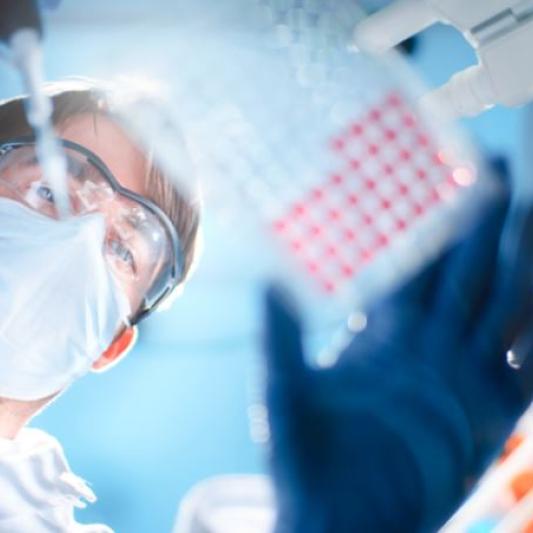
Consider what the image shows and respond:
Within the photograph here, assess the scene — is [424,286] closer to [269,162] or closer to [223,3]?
[269,162]

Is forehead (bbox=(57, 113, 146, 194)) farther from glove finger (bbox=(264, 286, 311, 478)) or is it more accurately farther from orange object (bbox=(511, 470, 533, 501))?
orange object (bbox=(511, 470, 533, 501))

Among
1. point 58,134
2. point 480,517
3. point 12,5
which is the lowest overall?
point 480,517

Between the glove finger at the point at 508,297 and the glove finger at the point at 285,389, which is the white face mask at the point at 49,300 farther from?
the glove finger at the point at 508,297

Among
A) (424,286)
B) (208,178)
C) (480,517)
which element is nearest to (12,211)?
(208,178)

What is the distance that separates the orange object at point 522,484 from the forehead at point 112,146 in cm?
47

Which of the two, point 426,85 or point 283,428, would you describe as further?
point 426,85

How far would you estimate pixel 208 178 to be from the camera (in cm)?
87

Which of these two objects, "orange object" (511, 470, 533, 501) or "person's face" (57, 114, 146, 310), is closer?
"orange object" (511, 470, 533, 501)

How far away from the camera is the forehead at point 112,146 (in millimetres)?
859

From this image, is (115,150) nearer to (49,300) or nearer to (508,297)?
(49,300)

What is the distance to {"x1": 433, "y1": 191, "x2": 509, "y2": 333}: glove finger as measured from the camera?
32.2 inches

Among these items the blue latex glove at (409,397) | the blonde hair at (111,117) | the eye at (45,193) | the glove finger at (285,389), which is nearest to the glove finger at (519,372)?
the blue latex glove at (409,397)

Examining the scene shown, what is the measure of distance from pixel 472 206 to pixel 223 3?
0.35m

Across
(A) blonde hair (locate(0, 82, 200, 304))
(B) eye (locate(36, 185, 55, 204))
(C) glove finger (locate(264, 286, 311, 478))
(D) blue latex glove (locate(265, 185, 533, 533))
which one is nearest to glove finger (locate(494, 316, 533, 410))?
(D) blue latex glove (locate(265, 185, 533, 533))
